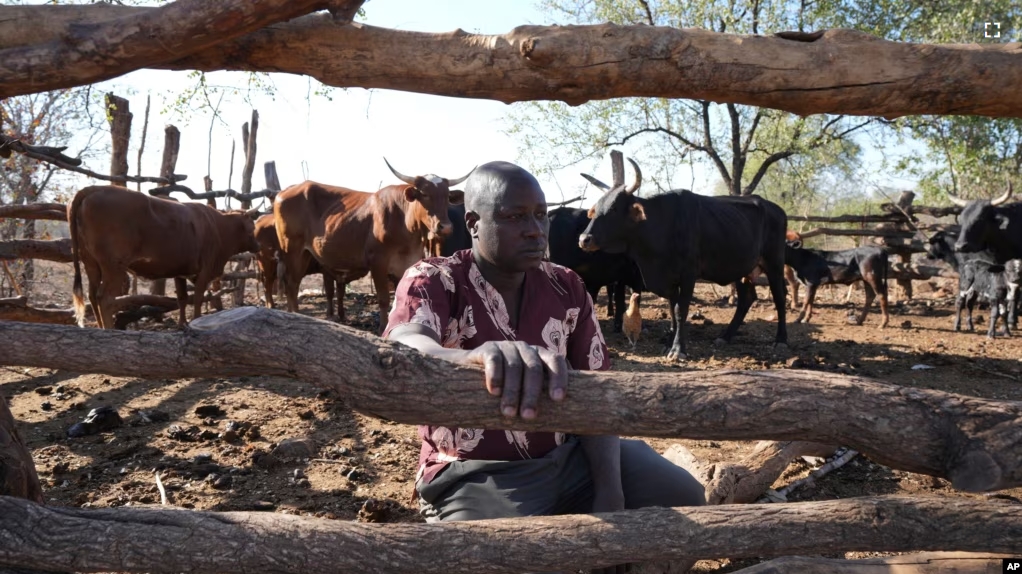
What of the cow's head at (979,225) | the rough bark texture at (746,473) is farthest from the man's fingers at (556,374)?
the cow's head at (979,225)

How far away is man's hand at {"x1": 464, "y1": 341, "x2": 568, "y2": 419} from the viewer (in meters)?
1.78

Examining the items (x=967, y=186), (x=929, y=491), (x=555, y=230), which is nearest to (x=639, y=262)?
(x=555, y=230)

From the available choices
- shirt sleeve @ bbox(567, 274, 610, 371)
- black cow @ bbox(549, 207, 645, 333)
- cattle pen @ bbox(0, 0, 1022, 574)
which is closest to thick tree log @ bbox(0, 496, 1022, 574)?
cattle pen @ bbox(0, 0, 1022, 574)

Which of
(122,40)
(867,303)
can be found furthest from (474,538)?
(867,303)

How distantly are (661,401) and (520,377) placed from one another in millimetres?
374

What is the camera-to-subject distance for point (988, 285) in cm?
1080

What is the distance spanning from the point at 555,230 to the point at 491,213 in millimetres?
8502

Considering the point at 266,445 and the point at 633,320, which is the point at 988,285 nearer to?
the point at 633,320

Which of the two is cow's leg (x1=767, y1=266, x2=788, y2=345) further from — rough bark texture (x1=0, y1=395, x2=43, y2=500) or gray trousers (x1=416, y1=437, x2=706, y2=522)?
rough bark texture (x1=0, y1=395, x2=43, y2=500)

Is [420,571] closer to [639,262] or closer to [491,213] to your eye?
[491,213]

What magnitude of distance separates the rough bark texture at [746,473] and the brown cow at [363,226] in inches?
197

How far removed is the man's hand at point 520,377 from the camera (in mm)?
1783

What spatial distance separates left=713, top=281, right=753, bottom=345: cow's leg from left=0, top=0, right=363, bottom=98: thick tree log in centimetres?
796

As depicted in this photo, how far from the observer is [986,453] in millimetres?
1812
